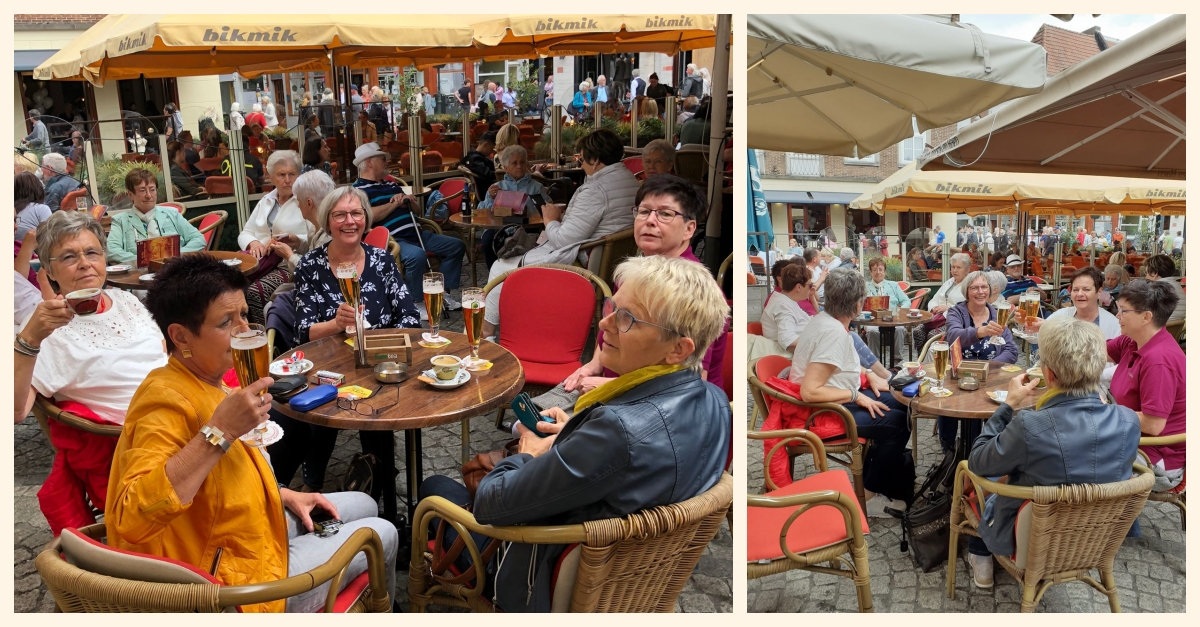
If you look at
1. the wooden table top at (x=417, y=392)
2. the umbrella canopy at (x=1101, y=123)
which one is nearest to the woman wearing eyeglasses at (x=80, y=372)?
the wooden table top at (x=417, y=392)

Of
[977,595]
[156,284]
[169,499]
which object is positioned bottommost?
[977,595]

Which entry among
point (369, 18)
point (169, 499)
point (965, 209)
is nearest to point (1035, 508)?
point (965, 209)

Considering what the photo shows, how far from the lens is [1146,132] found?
13.6ft

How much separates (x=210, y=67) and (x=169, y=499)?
9.58 m

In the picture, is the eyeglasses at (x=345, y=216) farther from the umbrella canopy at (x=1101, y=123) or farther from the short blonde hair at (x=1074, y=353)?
the short blonde hair at (x=1074, y=353)

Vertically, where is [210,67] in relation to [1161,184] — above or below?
above

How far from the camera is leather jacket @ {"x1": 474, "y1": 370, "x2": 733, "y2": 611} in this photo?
5.63ft

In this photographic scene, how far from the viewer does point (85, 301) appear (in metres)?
2.62

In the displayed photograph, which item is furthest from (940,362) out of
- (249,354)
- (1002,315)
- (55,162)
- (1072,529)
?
(55,162)

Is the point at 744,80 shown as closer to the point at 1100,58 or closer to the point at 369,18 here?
the point at 1100,58

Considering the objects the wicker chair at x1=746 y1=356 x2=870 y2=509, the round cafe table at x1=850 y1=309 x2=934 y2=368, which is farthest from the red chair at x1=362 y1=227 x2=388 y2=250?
the round cafe table at x1=850 y1=309 x2=934 y2=368

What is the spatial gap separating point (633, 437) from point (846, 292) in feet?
5.94

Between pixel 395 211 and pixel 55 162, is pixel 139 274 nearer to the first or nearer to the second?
pixel 395 211

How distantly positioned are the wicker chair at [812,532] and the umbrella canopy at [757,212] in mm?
826
